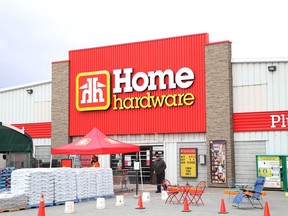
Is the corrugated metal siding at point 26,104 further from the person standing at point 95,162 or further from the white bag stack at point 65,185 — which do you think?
the white bag stack at point 65,185

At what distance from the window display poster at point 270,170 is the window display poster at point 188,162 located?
3.65 metres

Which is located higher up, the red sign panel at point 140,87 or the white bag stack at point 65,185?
the red sign panel at point 140,87

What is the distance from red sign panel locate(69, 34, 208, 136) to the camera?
976 inches

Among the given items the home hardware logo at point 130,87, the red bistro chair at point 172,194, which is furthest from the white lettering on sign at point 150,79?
the red bistro chair at point 172,194

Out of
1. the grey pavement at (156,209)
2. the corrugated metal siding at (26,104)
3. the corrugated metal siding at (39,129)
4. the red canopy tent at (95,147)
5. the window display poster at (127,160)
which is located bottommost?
the grey pavement at (156,209)

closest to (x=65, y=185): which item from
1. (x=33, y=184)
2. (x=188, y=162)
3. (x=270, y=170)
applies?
(x=33, y=184)

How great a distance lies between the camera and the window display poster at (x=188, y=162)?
24500mm

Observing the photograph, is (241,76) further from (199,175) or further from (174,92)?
(199,175)

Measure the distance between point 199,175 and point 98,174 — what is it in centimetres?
713

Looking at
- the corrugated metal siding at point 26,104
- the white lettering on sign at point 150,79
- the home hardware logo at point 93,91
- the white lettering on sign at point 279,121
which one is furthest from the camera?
the corrugated metal siding at point 26,104

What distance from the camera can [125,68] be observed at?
26.8 metres

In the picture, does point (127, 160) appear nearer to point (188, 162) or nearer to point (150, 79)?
point (188, 162)

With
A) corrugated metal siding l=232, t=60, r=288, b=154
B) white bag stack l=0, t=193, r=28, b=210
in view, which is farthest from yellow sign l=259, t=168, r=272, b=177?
white bag stack l=0, t=193, r=28, b=210

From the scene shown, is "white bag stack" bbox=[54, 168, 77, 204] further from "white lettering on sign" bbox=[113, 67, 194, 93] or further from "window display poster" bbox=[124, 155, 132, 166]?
"white lettering on sign" bbox=[113, 67, 194, 93]
